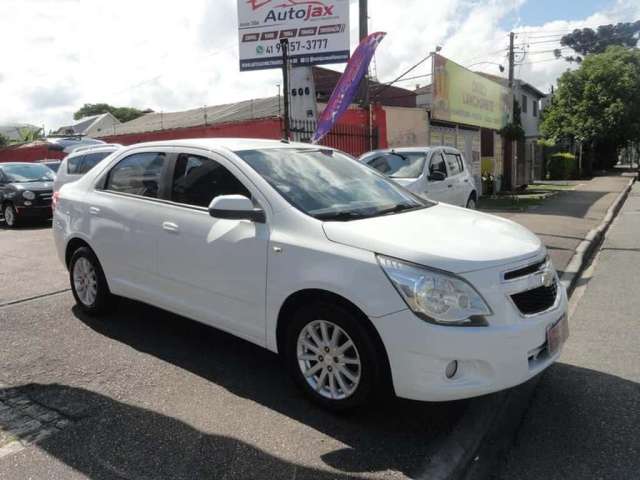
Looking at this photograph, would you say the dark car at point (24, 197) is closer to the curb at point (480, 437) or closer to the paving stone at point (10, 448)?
the paving stone at point (10, 448)

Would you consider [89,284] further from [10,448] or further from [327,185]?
[327,185]

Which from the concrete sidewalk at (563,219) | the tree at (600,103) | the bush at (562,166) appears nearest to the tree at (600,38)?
the tree at (600,103)

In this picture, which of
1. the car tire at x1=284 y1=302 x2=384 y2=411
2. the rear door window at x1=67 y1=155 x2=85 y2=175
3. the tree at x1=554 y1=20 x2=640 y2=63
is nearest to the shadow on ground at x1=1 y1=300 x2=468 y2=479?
the car tire at x1=284 y1=302 x2=384 y2=411

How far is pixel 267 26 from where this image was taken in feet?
51.2

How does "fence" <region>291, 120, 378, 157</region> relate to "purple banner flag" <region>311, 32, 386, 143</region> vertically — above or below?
below

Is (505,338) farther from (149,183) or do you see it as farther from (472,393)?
(149,183)

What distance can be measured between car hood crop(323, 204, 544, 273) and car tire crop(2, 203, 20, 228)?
1168 centimetres

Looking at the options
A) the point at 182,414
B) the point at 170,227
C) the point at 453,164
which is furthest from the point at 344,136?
the point at 182,414

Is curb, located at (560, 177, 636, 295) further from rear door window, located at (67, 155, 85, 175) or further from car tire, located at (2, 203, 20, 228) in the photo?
car tire, located at (2, 203, 20, 228)

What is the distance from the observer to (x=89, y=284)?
529 centimetres

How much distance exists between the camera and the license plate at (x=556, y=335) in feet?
11.0

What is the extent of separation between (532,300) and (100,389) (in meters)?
2.85

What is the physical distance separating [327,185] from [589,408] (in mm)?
2272

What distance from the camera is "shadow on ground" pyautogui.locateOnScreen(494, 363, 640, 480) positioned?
9.74 feet
